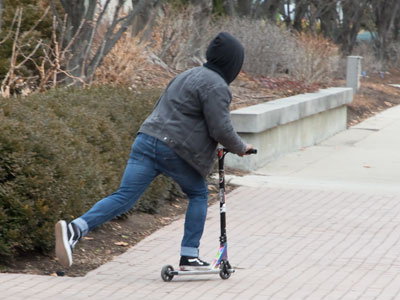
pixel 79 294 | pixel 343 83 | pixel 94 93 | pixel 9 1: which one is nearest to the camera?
pixel 79 294

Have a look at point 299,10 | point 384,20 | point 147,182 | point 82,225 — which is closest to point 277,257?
point 147,182

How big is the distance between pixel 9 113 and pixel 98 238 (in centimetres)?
133

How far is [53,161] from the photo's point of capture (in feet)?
20.6

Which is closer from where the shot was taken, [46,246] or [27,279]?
[27,279]

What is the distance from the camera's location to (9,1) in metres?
12.0

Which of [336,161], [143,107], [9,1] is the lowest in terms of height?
[336,161]

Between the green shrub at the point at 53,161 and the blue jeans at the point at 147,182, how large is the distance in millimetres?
616

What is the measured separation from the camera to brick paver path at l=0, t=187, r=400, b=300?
5.50 metres

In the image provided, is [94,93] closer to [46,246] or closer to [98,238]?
[98,238]

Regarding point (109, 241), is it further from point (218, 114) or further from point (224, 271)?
point (218, 114)

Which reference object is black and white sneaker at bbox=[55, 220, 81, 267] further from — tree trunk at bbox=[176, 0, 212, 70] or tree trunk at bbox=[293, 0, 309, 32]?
tree trunk at bbox=[293, 0, 309, 32]

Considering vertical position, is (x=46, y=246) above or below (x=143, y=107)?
below

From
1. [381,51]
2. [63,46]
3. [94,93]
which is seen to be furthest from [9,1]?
[381,51]

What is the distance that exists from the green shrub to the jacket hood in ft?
4.77
